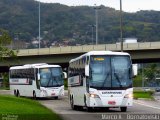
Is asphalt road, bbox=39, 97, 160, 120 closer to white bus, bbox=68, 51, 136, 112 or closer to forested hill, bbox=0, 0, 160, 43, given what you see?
white bus, bbox=68, 51, 136, 112

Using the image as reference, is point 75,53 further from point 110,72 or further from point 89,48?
point 110,72

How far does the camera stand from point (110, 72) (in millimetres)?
28797

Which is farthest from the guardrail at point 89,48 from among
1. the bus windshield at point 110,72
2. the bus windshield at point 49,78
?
the bus windshield at point 110,72

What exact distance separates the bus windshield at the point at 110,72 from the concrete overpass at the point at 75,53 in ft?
148

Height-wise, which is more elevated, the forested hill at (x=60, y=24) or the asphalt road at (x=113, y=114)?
the forested hill at (x=60, y=24)

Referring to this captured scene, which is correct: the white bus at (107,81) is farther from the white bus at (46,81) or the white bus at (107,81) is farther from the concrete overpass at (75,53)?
the concrete overpass at (75,53)

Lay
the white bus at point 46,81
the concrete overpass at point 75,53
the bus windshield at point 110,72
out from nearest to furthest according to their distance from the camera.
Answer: the bus windshield at point 110,72 < the white bus at point 46,81 < the concrete overpass at point 75,53

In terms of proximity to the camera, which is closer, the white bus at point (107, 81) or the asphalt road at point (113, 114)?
the asphalt road at point (113, 114)

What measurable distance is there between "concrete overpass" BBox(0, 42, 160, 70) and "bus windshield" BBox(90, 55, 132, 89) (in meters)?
45.1

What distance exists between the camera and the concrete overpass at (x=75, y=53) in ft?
245

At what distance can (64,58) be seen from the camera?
83.6 metres

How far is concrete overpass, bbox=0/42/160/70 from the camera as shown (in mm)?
74812

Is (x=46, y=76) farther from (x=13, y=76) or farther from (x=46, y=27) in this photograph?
(x=46, y=27)

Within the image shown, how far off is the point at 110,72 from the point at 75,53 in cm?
5290
